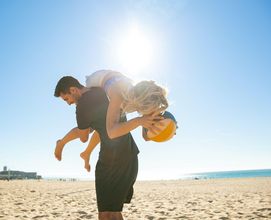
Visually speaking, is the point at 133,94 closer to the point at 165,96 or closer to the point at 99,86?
the point at 165,96

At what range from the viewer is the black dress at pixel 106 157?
299 centimetres

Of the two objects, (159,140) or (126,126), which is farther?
(159,140)

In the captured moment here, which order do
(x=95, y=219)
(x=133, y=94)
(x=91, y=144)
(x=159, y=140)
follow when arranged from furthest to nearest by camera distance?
(x=95, y=219) → (x=91, y=144) → (x=159, y=140) → (x=133, y=94)

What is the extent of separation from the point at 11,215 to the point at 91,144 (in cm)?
620

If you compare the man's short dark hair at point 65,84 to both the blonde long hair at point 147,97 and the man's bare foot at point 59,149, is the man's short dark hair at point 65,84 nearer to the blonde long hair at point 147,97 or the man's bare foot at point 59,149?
the man's bare foot at point 59,149

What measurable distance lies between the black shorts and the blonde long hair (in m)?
0.72

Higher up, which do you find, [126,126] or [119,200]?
[126,126]

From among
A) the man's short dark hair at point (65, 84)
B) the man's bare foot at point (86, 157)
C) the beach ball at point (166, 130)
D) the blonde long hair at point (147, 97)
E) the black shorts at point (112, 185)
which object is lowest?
the black shorts at point (112, 185)

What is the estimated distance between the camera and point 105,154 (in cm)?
302

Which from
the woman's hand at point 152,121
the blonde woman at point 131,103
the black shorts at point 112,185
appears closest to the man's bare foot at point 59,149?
the black shorts at point 112,185

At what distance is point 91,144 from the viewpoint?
11.7ft

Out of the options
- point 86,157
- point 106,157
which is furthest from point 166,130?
point 86,157

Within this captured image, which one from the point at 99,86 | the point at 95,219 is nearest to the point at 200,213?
the point at 95,219

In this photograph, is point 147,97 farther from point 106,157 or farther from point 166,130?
point 106,157
